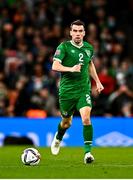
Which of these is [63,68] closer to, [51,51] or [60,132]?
[60,132]

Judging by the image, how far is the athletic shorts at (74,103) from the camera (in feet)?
42.6

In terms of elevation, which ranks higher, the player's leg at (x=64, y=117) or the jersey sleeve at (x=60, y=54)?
the jersey sleeve at (x=60, y=54)

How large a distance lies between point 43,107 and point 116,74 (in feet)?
8.16

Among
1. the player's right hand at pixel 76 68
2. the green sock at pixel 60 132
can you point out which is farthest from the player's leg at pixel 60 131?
the player's right hand at pixel 76 68

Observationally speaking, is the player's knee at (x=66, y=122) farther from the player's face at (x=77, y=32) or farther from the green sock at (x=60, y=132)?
the player's face at (x=77, y=32)

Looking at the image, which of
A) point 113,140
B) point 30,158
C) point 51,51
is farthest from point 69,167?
point 51,51

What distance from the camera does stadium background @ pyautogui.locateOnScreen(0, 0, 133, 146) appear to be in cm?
1923

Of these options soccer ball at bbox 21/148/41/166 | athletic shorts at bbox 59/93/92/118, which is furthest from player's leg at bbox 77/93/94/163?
soccer ball at bbox 21/148/41/166

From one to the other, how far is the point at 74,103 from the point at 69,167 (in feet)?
6.15

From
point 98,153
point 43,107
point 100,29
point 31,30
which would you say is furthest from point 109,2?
point 98,153

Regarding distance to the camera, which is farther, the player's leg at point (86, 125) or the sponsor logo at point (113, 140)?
the sponsor logo at point (113, 140)

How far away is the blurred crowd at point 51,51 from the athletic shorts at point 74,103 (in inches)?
264

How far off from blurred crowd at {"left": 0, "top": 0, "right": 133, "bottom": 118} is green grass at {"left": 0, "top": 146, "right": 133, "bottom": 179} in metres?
4.97

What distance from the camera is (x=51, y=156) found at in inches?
574
